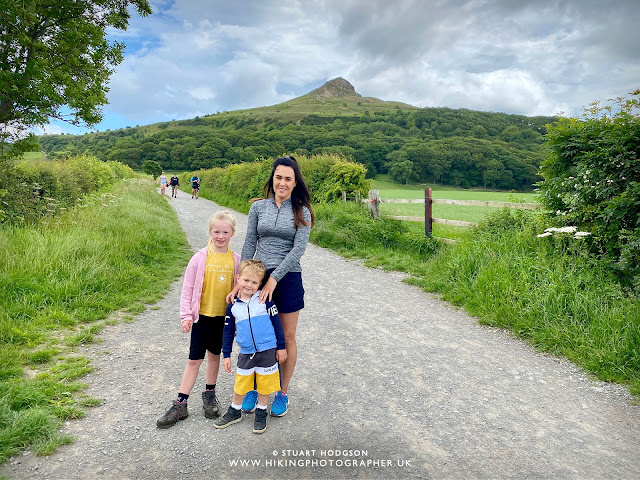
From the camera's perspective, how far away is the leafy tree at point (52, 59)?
8.56 m

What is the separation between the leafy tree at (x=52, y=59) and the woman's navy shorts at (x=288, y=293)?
8.70 meters

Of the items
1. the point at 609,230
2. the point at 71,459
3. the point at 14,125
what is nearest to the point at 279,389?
the point at 71,459

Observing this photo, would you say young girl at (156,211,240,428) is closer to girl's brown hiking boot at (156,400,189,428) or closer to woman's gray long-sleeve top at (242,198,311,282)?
girl's brown hiking boot at (156,400,189,428)

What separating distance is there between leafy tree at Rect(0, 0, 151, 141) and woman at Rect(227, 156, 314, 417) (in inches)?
328

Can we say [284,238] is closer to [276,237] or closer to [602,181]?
[276,237]

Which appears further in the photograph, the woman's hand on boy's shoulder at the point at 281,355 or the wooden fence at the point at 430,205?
the wooden fence at the point at 430,205

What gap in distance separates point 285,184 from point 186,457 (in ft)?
6.82

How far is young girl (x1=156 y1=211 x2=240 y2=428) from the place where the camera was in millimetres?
3172

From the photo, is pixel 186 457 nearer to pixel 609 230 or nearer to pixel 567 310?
pixel 567 310

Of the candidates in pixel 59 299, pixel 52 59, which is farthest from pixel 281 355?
pixel 52 59

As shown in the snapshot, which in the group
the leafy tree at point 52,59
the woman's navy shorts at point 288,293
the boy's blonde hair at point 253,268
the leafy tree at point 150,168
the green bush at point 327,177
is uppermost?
the leafy tree at point 150,168

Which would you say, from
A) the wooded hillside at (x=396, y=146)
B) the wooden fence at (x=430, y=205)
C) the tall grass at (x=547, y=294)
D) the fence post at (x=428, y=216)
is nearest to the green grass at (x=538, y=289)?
the tall grass at (x=547, y=294)

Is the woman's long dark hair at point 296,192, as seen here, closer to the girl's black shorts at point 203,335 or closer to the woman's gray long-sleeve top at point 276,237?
the woman's gray long-sleeve top at point 276,237

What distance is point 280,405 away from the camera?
329 centimetres
